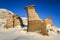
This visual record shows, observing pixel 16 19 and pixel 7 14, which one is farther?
pixel 7 14

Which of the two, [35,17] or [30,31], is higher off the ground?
[35,17]

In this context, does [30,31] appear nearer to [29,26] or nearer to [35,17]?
[29,26]

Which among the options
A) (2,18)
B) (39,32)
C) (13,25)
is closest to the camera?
(39,32)

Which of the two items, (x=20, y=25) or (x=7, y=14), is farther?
(x=7, y=14)

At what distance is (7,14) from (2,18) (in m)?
1.81

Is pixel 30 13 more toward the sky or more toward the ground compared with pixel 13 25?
more toward the sky

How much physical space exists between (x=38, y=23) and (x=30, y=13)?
6.28 feet

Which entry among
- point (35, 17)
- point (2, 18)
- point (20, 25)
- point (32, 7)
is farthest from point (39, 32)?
point (2, 18)

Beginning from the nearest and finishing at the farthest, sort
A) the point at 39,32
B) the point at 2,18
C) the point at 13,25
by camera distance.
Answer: the point at 39,32
the point at 13,25
the point at 2,18

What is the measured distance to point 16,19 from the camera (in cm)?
2906

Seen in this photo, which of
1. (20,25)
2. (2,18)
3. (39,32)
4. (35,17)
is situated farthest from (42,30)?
(2,18)

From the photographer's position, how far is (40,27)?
74.6 ft

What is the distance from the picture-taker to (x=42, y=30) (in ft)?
73.6

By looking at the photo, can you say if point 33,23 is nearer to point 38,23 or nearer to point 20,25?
point 38,23
